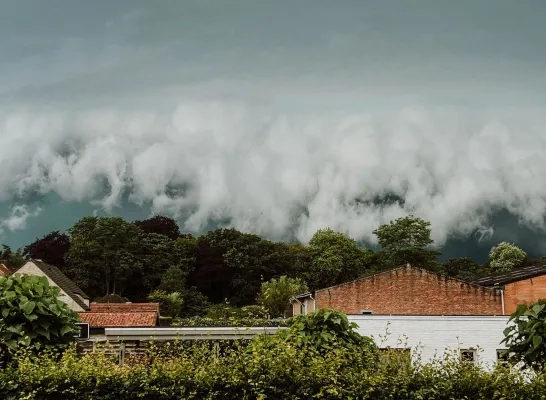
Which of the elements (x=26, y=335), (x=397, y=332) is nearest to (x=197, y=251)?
(x=397, y=332)

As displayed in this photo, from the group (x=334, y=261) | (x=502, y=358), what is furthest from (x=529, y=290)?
(x=334, y=261)

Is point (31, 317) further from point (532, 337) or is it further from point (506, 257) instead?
point (506, 257)

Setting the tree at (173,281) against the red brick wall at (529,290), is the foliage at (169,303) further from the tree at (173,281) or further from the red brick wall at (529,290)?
the red brick wall at (529,290)

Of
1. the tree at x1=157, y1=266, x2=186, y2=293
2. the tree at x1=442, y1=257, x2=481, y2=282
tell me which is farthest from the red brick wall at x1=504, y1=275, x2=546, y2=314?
the tree at x1=442, y1=257, x2=481, y2=282

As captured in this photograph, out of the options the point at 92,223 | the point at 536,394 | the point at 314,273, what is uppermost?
the point at 92,223

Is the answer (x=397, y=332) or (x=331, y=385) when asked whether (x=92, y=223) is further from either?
(x=331, y=385)

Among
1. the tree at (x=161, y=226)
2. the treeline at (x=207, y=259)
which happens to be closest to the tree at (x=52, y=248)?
the treeline at (x=207, y=259)
